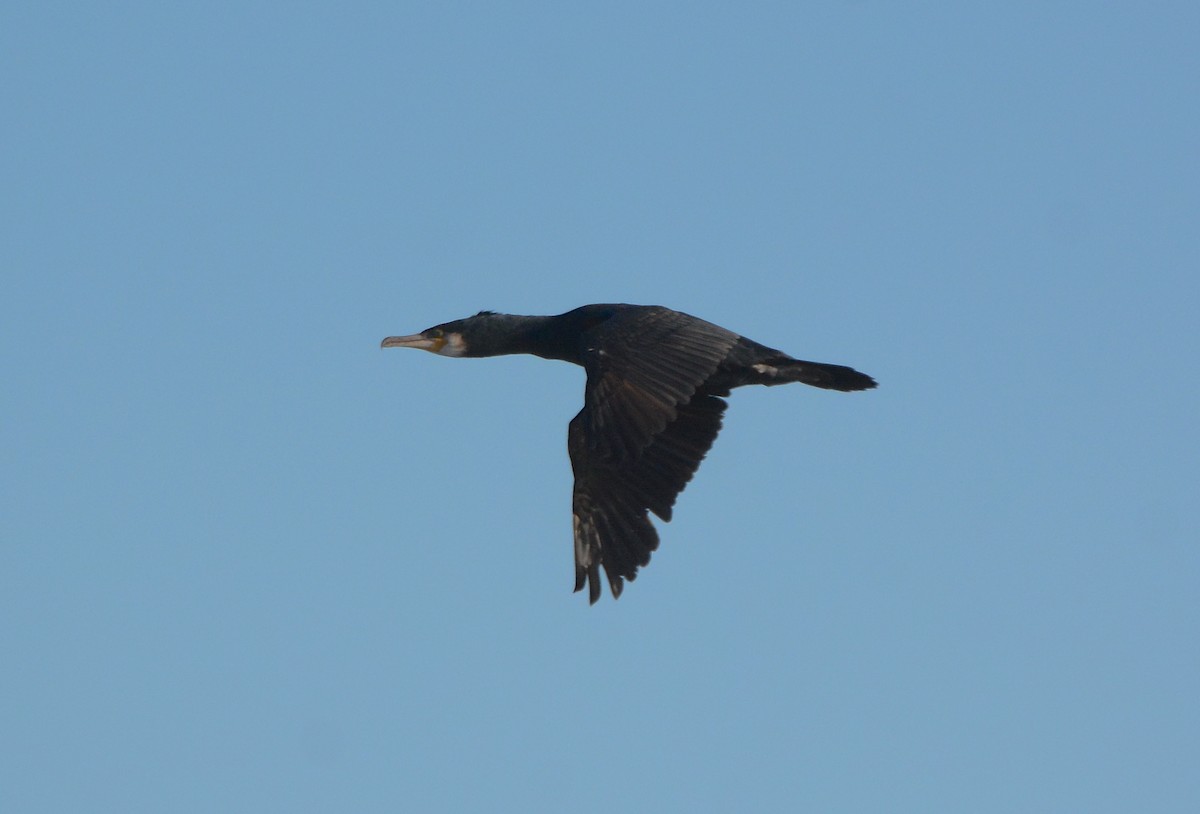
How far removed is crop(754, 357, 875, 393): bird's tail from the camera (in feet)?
41.1

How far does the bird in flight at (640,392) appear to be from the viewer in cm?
1107

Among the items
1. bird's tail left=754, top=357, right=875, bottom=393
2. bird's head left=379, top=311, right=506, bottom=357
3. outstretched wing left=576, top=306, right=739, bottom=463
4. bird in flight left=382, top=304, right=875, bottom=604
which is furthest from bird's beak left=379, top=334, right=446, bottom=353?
bird's tail left=754, top=357, right=875, bottom=393

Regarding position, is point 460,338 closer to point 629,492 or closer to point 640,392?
point 629,492

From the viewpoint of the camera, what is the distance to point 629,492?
→ 40.3 ft

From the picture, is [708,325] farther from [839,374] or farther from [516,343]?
[516,343]

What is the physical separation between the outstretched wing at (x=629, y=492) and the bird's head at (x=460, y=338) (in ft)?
4.65

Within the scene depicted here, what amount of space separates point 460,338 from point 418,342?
0.42 m

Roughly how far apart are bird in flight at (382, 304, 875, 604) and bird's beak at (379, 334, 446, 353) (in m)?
0.96

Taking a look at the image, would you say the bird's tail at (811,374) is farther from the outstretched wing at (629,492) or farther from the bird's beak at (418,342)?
the bird's beak at (418,342)

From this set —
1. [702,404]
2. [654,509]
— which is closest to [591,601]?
A: [654,509]

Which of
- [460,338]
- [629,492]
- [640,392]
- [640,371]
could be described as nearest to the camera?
[640,392]

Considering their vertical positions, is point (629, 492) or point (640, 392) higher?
point (640, 392)

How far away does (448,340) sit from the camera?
1391cm

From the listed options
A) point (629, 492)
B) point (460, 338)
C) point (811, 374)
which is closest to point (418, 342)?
point (460, 338)
